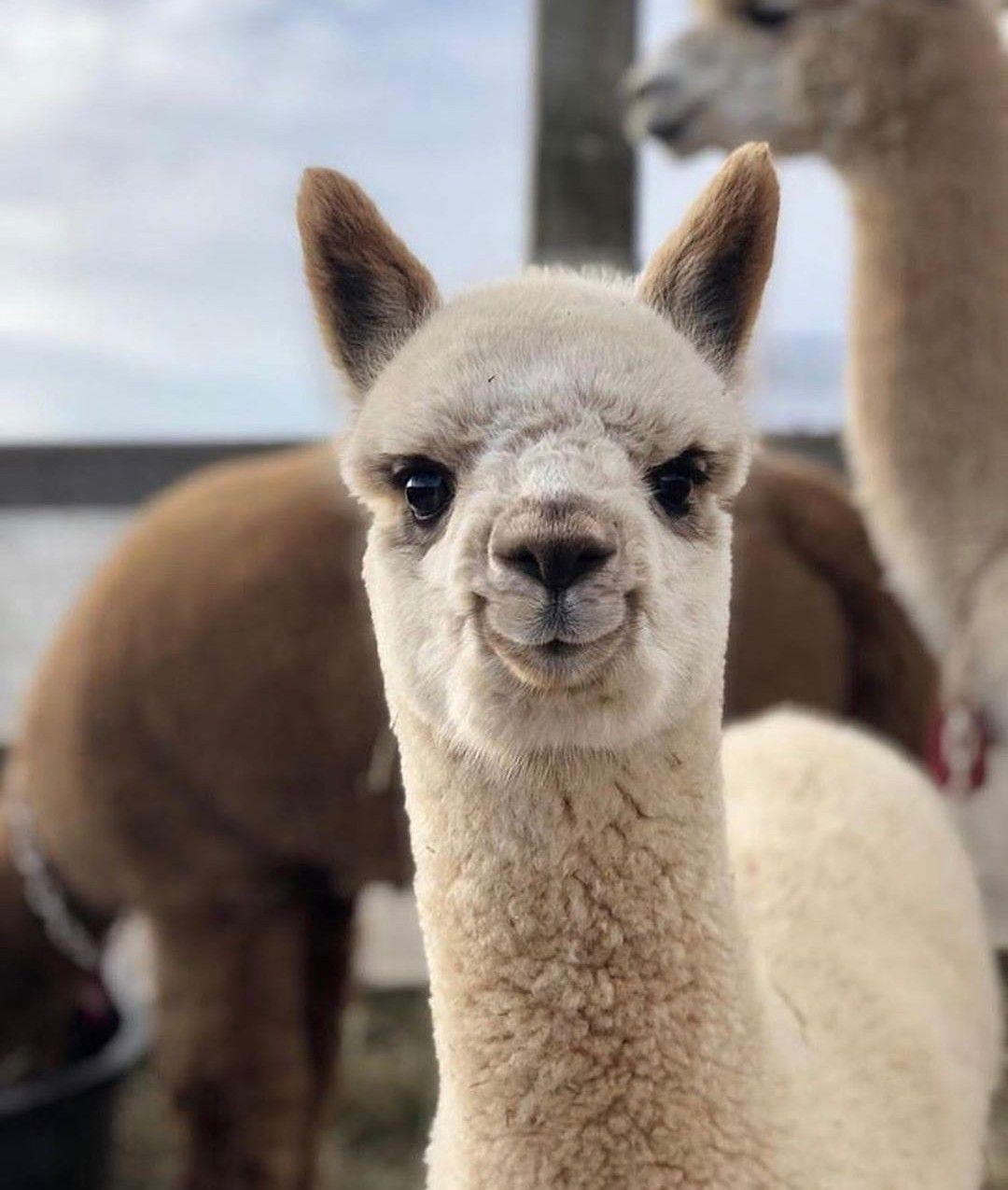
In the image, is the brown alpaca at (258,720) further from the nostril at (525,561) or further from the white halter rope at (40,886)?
the nostril at (525,561)

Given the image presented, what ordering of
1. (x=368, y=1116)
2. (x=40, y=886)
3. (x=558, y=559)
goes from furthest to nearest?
(x=368, y=1116) → (x=40, y=886) → (x=558, y=559)

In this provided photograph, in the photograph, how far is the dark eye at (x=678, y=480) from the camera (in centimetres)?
62

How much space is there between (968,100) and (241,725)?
1.08 meters

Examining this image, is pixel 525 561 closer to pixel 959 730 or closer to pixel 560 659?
pixel 560 659

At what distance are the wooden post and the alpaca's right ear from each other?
1341 mm

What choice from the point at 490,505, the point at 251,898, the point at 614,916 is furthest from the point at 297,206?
the point at 251,898

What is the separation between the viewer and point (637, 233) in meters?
2.04

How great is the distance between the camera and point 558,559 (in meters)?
0.56

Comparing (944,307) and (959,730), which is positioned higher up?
(944,307)

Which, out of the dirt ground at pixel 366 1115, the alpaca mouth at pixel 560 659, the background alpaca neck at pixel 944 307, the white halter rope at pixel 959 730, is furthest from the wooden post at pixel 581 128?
the alpaca mouth at pixel 560 659

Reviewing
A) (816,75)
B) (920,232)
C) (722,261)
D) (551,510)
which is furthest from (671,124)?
(551,510)

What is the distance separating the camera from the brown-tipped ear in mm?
590

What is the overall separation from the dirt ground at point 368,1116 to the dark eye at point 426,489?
1.57 meters

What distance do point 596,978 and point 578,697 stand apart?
0.14 m
